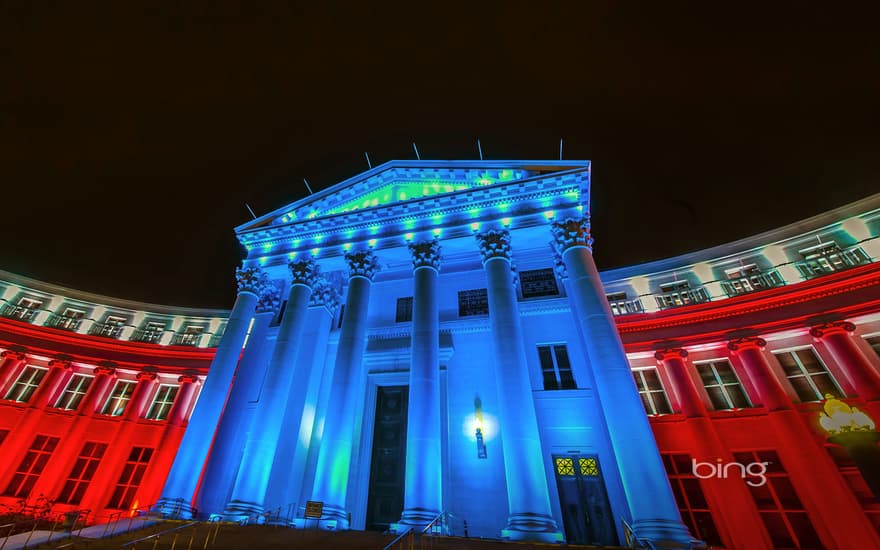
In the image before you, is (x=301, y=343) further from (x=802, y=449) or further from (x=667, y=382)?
(x=802, y=449)

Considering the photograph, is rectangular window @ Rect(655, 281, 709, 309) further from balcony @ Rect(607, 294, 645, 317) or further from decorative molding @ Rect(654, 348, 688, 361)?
decorative molding @ Rect(654, 348, 688, 361)

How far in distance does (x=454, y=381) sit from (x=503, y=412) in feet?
17.3

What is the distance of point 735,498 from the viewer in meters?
15.1

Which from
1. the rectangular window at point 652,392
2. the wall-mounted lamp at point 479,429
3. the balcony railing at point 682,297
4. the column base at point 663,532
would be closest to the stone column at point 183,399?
the wall-mounted lamp at point 479,429

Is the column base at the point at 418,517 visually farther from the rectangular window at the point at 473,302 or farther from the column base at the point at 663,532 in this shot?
the rectangular window at the point at 473,302

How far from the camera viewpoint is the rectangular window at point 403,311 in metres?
21.0

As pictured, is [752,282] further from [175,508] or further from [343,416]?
[175,508]

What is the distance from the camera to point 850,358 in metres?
16.1

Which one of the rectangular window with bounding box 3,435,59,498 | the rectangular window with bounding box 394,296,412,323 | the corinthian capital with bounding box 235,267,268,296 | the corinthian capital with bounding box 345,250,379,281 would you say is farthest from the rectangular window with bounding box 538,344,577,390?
the rectangular window with bounding box 3,435,59,498

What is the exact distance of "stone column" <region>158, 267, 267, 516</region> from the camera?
1438cm

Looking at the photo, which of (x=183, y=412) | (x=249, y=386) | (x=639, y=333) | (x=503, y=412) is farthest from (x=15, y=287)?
(x=639, y=333)

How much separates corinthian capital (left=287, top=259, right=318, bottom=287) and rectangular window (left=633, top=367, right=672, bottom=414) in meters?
17.7

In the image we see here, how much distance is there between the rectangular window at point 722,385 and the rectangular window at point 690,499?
339cm

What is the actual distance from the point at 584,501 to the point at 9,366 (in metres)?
35.4
